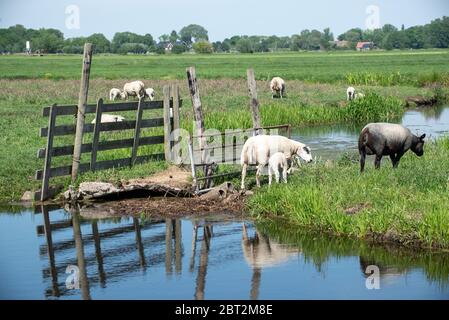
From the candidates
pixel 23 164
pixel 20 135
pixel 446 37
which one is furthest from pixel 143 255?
pixel 446 37

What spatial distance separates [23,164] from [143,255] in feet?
24.9

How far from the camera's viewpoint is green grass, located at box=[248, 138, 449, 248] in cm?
1416

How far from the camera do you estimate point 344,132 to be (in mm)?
34406

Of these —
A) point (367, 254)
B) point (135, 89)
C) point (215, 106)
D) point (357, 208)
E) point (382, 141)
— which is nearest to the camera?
point (367, 254)

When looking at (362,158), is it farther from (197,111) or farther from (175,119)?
(175,119)

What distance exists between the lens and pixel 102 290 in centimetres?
1198

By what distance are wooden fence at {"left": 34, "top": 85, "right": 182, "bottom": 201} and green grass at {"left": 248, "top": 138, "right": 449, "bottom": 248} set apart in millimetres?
4049

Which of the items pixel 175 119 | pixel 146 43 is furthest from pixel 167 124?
pixel 146 43

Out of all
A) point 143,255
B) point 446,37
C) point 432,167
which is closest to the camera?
point 143,255

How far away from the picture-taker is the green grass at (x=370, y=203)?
46.4ft

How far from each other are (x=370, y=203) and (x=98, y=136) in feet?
23.2

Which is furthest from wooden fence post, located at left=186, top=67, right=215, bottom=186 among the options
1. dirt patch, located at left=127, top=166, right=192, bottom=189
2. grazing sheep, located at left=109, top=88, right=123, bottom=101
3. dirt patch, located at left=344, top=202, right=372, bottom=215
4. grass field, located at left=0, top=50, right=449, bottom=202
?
grazing sheep, located at left=109, top=88, right=123, bottom=101

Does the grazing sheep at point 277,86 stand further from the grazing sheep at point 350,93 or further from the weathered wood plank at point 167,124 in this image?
the weathered wood plank at point 167,124
